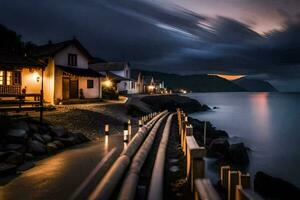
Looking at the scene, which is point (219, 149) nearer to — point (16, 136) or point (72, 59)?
point (16, 136)

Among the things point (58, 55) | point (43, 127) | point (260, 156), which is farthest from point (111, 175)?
point (58, 55)

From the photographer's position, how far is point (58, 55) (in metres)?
32.8

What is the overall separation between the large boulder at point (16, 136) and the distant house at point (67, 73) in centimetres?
1912

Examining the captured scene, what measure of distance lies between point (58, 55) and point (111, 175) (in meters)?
Result: 28.3

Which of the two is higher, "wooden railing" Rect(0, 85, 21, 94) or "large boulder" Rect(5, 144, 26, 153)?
"wooden railing" Rect(0, 85, 21, 94)

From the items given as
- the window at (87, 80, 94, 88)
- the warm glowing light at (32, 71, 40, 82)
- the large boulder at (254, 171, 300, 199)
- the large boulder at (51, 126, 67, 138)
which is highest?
the warm glowing light at (32, 71, 40, 82)

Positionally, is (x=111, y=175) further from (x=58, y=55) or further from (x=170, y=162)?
(x=58, y=55)

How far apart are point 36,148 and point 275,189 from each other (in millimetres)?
13158

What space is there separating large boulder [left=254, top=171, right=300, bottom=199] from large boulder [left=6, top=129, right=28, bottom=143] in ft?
43.5

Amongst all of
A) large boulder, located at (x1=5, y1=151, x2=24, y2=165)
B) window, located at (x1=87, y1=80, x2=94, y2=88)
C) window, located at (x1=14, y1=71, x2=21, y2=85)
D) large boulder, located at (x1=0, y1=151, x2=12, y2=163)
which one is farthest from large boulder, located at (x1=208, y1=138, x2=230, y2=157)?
window, located at (x1=14, y1=71, x2=21, y2=85)

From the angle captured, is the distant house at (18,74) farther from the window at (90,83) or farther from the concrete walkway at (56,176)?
the concrete walkway at (56,176)

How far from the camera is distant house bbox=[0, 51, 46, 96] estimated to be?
69.4ft

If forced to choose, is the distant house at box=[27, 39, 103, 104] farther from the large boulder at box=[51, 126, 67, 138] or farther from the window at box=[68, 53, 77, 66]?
the large boulder at box=[51, 126, 67, 138]

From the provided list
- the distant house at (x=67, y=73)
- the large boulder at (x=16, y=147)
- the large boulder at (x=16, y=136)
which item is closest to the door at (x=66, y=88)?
the distant house at (x=67, y=73)
